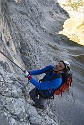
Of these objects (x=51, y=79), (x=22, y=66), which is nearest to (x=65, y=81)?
(x=51, y=79)

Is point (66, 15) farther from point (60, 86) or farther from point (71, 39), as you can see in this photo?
point (60, 86)

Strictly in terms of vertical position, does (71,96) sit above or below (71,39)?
above

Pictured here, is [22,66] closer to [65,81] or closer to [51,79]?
[51,79]

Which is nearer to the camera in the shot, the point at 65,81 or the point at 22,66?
the point at 65,81

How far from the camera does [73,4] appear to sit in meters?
113

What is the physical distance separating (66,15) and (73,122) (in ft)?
254

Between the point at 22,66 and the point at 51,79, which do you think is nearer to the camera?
the point at 51,79

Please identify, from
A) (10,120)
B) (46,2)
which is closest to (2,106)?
(10,120)

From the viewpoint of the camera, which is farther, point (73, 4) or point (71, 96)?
point (73, 4)

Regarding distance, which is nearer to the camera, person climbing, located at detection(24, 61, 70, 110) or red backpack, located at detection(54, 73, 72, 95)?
person climbing, located at detection(24, 61, 70, 110)

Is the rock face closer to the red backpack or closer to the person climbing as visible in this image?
the person climbing

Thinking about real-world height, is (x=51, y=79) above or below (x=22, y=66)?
above

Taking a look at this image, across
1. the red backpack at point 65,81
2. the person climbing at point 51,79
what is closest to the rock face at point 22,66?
the person climbing at point 51,79

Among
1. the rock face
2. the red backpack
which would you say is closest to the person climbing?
the red backpack
